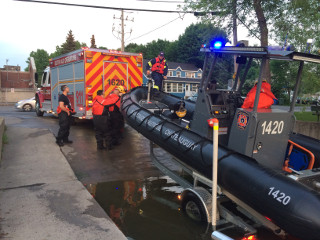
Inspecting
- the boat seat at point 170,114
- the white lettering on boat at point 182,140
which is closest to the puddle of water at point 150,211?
the white lettering on boat at point 182,140

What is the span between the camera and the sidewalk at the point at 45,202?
3354 mm

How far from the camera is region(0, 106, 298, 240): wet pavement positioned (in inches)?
144

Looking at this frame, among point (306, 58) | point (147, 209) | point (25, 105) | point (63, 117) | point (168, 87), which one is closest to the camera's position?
point (306, 58)

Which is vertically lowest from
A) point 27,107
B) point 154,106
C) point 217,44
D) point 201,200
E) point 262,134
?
point 201,200

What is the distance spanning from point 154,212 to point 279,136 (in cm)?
212

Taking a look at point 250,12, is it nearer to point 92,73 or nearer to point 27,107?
point 92,73

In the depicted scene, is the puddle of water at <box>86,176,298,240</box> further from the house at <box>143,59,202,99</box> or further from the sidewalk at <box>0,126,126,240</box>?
the house at <box>143,59,202,99</box>

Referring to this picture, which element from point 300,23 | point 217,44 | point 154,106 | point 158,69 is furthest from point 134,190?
point 300,23

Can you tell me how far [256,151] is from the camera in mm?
3658

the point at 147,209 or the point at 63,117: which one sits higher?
the point at 63,117

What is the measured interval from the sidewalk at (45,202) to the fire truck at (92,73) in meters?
2.61

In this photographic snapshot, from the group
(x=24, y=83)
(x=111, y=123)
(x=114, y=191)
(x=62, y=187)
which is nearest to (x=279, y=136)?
(x=114, y=191)

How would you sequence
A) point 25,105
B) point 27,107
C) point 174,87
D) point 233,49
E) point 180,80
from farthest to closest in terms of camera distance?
point 180,80 < point 174,87 < point 27,107 < point 25,105 < point 233,49

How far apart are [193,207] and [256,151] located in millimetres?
1185
